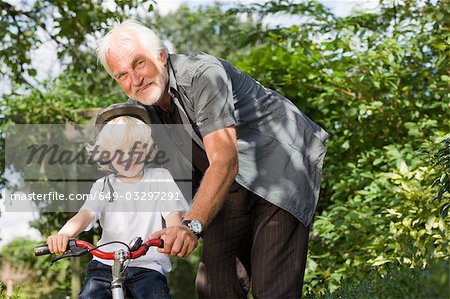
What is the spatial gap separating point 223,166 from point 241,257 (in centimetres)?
116

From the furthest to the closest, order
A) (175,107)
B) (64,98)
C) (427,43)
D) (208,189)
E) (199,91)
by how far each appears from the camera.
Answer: (64,98) < (427,43) < (175,107) < (199,91) < (208,189)

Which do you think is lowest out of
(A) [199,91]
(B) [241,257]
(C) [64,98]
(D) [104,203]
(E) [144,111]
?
(C) [64,98]

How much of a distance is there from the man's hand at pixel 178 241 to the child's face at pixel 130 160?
119 centimetres

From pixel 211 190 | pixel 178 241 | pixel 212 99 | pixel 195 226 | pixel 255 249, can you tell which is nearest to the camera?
pixel 178 241

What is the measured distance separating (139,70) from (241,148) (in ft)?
1.95

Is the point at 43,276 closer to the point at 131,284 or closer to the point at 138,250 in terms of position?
the point at 131,284

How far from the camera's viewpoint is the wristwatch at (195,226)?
8.52 feet

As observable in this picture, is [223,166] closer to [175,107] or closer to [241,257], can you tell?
[175,107]

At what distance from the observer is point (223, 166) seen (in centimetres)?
278

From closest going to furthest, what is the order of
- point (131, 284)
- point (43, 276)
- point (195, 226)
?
1. point (195, 226)
2. point (131, 284)
3. point (43, 276)

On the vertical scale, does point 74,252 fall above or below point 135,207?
above

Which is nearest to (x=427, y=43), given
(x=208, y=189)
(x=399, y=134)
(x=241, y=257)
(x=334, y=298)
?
(x=399, y=134)

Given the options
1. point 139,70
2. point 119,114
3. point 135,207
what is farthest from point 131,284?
point 139,70

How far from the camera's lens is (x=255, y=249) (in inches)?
138
